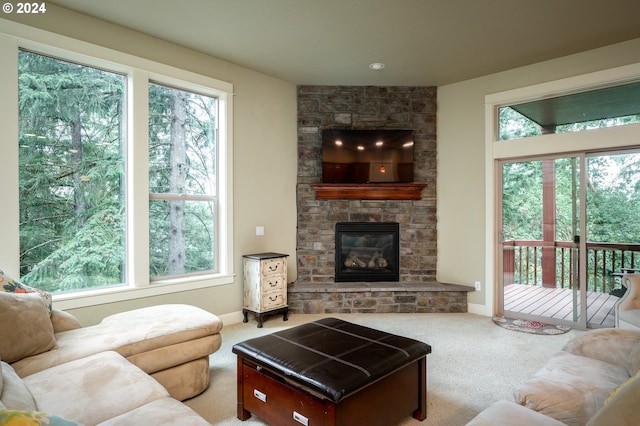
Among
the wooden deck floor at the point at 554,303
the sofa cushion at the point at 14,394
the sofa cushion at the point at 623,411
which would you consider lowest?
the wooden deck floor at the point at 554,303

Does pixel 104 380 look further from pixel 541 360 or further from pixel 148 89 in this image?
pixel 541 360

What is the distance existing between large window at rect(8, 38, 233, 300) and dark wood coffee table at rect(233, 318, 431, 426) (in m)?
1.84

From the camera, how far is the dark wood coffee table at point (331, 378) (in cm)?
169

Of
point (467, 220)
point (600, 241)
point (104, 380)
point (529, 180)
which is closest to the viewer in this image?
point (104, 380)

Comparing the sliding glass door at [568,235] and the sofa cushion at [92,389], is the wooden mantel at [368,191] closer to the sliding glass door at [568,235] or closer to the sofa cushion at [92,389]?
the sliding glass door at [568,235]

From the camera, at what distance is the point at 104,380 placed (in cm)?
167

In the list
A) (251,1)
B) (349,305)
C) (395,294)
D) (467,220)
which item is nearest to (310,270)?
(349,305)

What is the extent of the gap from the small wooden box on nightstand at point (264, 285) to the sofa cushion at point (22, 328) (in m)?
2.07

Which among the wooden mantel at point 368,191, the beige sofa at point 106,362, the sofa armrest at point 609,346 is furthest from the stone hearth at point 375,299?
the sofa armrest at point 609,346

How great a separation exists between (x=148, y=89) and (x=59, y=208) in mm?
1337

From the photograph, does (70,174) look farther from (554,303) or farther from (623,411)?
(554,303)

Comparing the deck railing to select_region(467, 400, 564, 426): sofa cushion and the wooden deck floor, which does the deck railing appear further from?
select_region(467, 400, 564, 426): sofa cushion

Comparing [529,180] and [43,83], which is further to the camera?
[529,180]

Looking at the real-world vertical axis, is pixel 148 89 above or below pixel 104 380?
above
